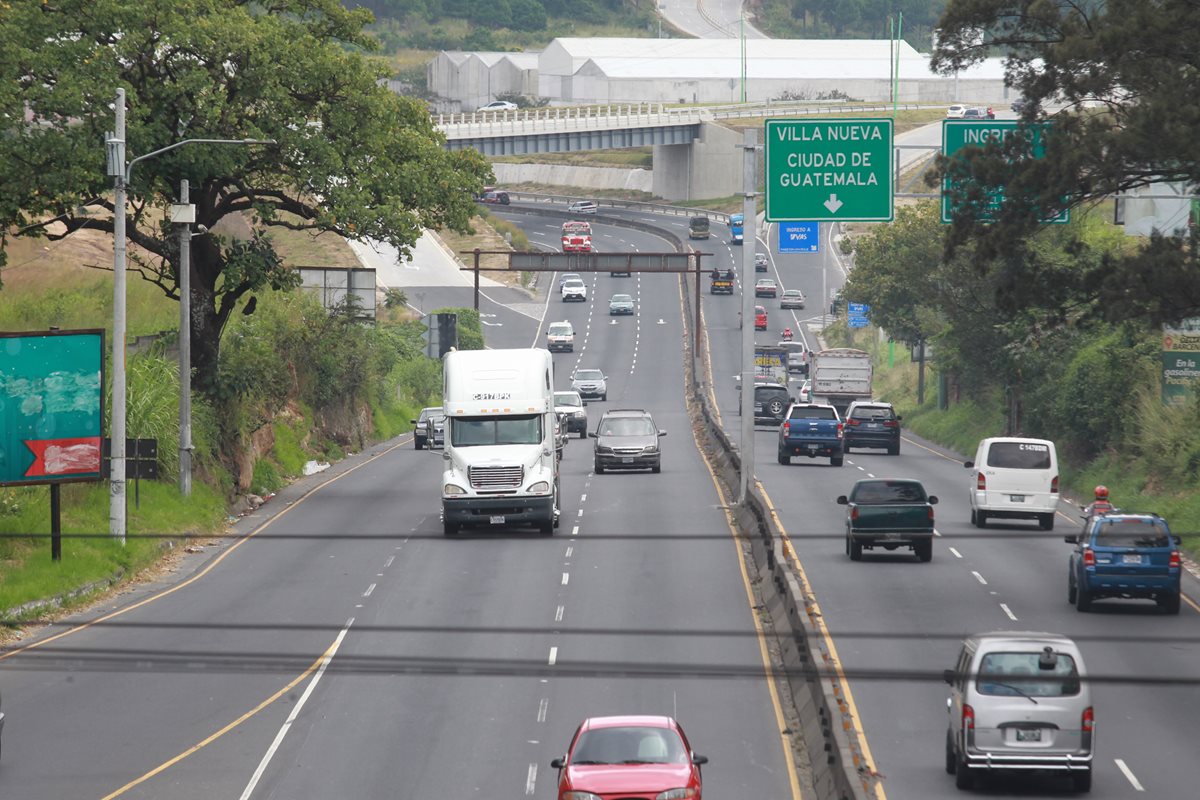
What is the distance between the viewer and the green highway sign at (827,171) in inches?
1411

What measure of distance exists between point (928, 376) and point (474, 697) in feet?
244

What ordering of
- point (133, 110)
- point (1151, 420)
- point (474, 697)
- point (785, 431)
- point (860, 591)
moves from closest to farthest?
point (474, 697), point (860, 591), point (133, 110), point (1151, 420), point (785, 431)

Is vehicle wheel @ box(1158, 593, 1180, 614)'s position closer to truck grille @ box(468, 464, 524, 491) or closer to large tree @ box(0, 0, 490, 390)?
truck grille @ box(468, 464, 524, 491)

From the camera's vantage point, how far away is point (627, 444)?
5125 centimetres

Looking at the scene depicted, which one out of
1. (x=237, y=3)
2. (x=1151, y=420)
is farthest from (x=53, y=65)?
(x=1151, y=420)

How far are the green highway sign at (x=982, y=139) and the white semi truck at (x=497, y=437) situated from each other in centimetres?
976

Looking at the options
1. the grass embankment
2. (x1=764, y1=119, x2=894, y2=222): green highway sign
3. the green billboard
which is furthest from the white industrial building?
the green billboard

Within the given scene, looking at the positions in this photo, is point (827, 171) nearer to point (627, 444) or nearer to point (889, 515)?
point (889, 515)

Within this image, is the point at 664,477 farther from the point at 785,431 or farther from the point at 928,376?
the point at 928,376

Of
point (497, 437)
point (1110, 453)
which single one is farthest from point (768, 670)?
point (1110, 453)

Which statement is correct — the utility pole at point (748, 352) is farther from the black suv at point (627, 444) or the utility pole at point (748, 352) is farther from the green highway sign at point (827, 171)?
the black suv at point (627, 444)

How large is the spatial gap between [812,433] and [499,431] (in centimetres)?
1950

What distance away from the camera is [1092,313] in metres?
33.3

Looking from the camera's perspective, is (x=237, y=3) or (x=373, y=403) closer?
(x=237, y=3)
